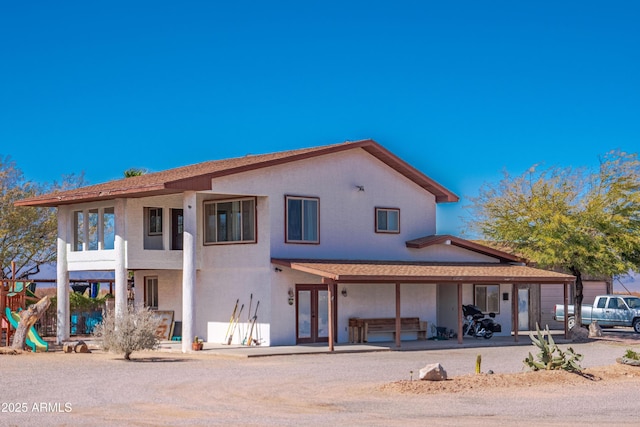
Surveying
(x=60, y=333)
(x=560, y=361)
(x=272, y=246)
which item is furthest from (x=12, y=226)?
(x=560, y=361)

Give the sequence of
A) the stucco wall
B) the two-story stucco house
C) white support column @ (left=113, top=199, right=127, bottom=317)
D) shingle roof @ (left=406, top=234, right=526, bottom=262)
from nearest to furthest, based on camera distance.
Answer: the two-story stucco house, the stucco wall, white support column @ (left=113, top=199, right=127, bottom=317), shingle roof @ (left=406, top=234, right=526, bottom=262)

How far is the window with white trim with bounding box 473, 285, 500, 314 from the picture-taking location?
3812 centimetres

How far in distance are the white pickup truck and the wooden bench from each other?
910 cm

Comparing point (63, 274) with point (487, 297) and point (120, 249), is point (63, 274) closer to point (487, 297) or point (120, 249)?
point (120, 249)

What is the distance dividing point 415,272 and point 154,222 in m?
9.06

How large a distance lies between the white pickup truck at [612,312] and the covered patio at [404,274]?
21.3 feet

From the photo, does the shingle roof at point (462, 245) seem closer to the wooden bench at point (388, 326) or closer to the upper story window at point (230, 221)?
the wooden bench at point (388, 326)

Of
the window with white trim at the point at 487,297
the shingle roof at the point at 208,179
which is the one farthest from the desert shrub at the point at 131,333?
the window with white trim at the point at 487,297

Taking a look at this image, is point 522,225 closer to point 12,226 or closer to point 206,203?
point 206,203

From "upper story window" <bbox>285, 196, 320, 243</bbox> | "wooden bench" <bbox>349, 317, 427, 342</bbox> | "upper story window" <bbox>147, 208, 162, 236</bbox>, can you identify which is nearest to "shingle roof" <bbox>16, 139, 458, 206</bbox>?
"upper story window" <bbox>147, 208, 162, 236</bbox>

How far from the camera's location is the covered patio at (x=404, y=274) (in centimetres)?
2920

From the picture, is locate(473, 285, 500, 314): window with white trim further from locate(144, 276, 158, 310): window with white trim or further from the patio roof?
locate(144, 276, 158, 310): window with white trim

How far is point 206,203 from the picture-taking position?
1328 inches

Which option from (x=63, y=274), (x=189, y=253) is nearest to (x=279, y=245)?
(x=189, y=253)
